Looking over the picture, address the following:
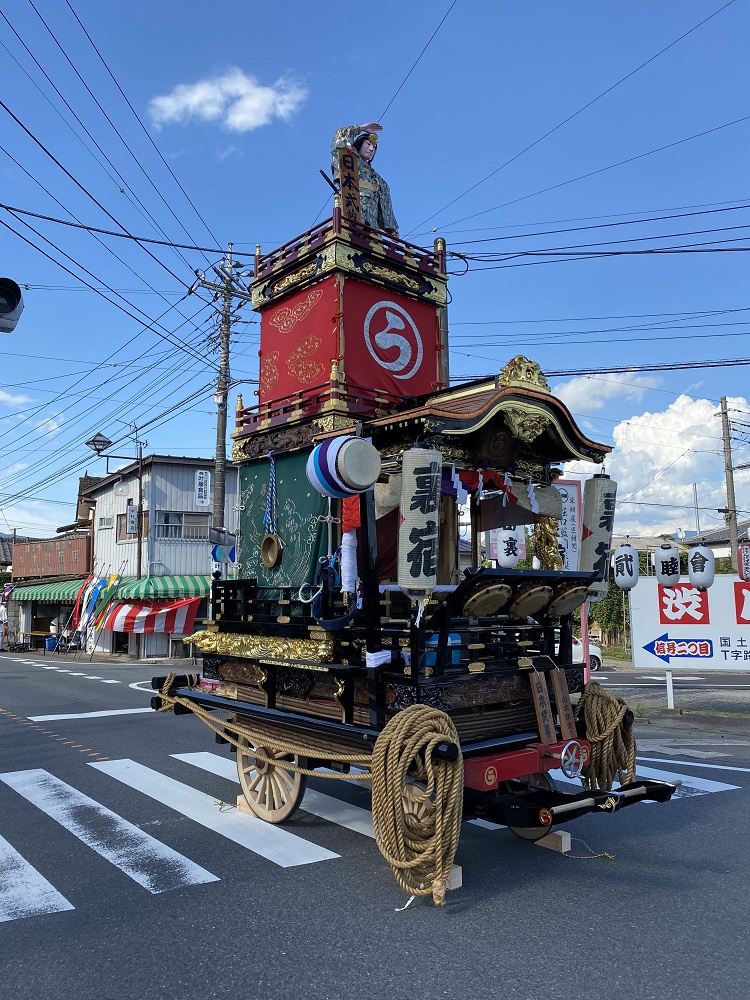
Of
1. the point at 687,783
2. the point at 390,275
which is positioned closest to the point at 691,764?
the point at 687,783

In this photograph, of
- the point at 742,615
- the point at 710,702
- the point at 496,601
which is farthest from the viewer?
the point at 710,702

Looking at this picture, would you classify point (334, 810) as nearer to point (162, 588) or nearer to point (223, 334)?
point (223, 334)

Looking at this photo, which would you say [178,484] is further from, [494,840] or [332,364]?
[494,840]

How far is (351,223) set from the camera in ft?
24.7

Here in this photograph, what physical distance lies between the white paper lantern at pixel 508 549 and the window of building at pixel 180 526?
70.6 feet

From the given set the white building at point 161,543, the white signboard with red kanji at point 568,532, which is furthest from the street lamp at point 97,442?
the white signboard with red kanji at point 568,532

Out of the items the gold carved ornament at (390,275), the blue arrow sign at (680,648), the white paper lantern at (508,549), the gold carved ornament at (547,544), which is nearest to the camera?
the gold carved ornament at (547,544)

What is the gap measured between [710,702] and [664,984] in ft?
41.2

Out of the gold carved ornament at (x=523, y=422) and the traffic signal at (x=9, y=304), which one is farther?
the gold carved ornament at (x=523, y=422)

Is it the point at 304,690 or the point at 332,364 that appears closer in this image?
the point at 304,690

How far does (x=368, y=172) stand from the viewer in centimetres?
855

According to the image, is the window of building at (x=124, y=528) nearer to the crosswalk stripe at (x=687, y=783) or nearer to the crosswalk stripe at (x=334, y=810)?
the crosswalk stripe at (x=334, y=810)

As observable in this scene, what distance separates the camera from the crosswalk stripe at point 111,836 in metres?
5.03

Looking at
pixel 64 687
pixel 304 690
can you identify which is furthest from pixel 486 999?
pixel 64 687
